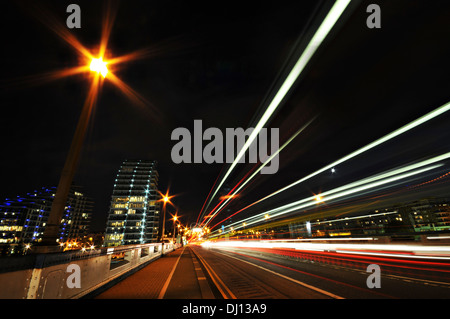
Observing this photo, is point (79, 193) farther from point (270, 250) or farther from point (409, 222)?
point (409, 222)

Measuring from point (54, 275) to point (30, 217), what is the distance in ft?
587

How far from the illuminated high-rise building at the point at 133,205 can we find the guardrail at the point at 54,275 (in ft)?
347

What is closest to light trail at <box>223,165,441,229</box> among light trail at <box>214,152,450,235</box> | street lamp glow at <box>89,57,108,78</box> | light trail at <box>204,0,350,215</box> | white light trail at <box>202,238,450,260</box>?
light trail at <box>214,152,450,235</box>

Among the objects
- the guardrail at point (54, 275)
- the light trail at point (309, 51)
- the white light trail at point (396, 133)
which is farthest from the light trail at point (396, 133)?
the guardrail at point (54, 275)

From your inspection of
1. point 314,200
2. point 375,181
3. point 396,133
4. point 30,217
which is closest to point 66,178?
point 396,133

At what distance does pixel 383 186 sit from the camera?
50.6 feet

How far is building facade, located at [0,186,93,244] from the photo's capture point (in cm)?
11825

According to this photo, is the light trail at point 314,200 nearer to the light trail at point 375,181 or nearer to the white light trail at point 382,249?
the light trail at point 375,181

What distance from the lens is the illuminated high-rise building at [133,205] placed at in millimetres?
108188

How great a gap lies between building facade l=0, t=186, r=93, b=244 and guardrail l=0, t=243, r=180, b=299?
142m

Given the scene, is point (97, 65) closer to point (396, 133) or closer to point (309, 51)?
point (309, 51)

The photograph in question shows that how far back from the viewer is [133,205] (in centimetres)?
11556

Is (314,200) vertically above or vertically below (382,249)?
above
